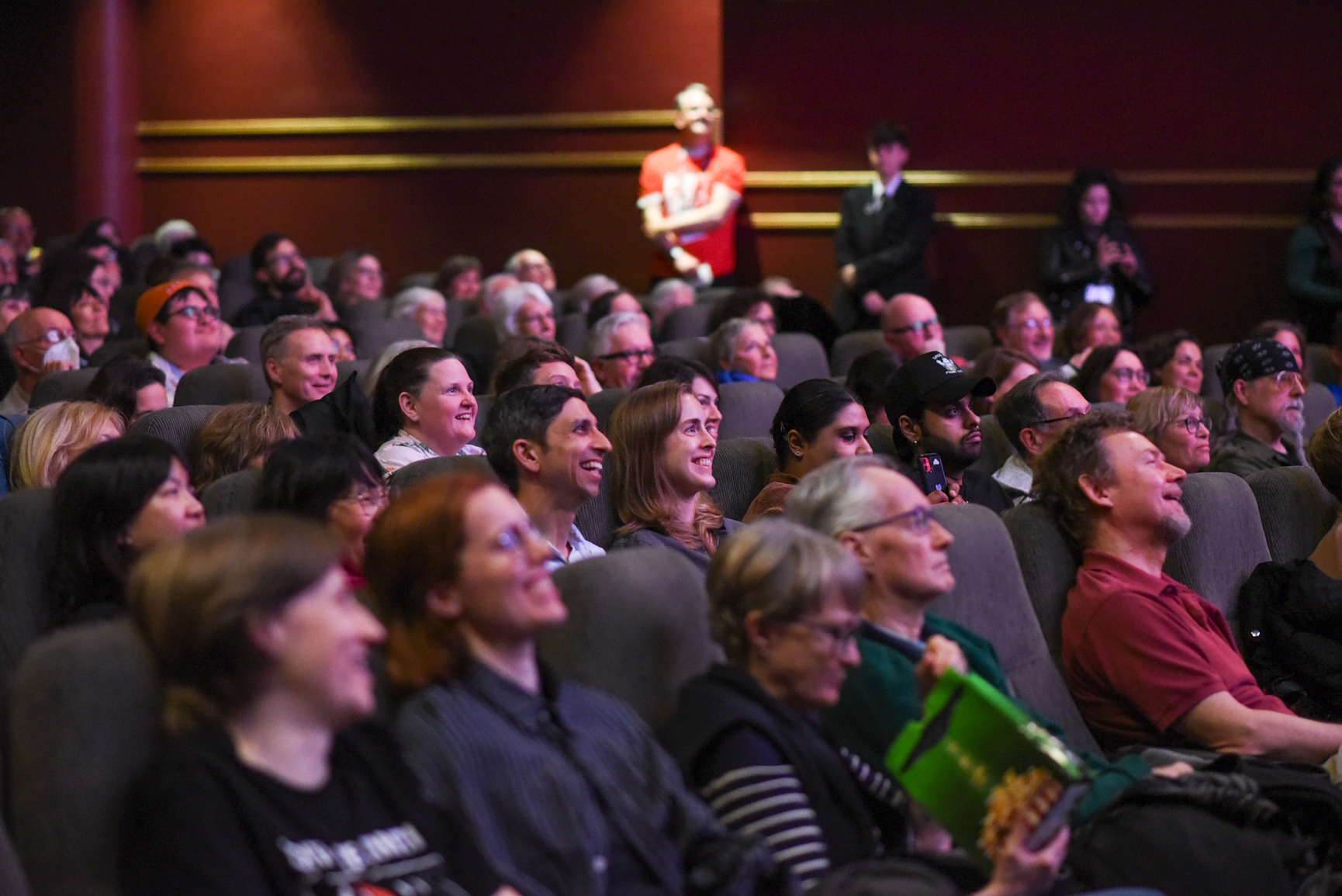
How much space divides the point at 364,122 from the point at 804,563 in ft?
25.9

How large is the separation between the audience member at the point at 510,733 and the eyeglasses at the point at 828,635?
245 mm

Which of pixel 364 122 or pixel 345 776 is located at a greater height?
pixel 364 122

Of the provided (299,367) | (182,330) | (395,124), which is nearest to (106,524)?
(299,367)

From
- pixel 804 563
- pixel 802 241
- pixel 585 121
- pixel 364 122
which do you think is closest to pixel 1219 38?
pixel 802 241

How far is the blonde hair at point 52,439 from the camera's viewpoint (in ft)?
9.81

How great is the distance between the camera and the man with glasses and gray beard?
4363 mm

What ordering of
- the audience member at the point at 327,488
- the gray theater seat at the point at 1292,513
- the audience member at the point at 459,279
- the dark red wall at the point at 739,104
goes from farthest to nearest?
the audience member at the point at 459,279, the dark red wall at the point at 739,104, the gray theater seat at the point at 1292,513, the audience member at the point at 327,488

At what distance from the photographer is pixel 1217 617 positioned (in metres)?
2.87

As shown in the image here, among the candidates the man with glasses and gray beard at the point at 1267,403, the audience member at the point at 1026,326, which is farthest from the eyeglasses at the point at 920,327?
the man with glasses and gray beard at the point at 1267,403

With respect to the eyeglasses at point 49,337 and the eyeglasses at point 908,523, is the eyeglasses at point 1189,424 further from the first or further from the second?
the eyeglasses at point 49,337

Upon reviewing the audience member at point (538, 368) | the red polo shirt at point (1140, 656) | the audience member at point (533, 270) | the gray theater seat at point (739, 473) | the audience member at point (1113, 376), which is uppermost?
the audience member at point (533, 270)

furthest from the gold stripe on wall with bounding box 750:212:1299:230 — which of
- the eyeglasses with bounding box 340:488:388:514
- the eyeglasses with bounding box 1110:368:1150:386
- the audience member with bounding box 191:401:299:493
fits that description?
the eyeglasses with bounding box 340:488:388:514

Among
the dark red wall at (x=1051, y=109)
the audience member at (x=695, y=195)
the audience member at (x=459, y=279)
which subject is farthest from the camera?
the audience member at (x=695, y=195)

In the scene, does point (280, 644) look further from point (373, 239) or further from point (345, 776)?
point (373, 239)
